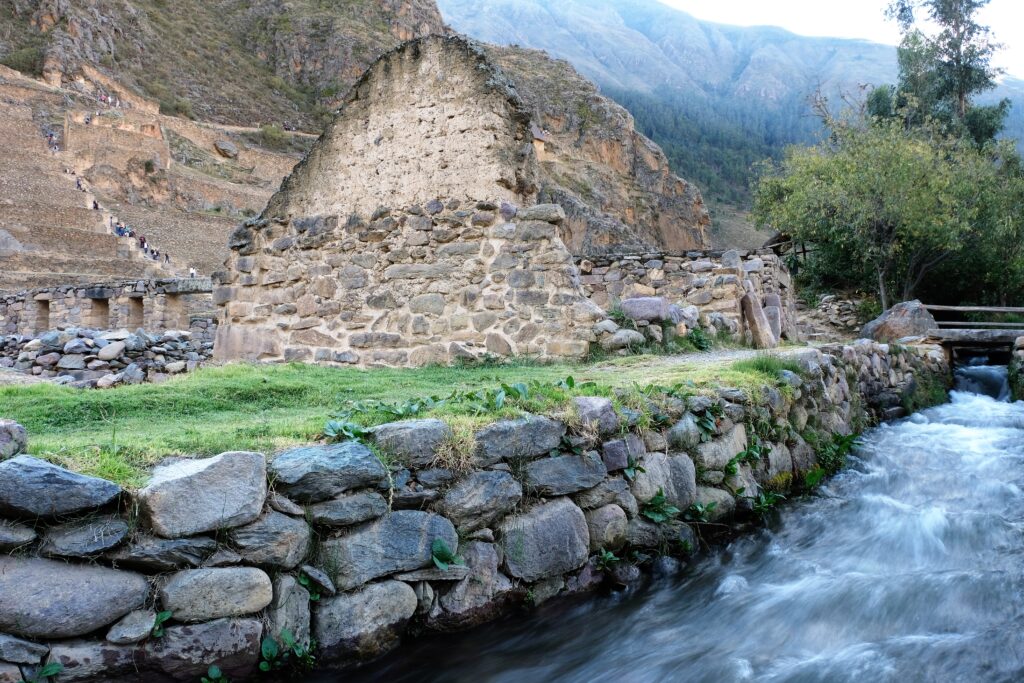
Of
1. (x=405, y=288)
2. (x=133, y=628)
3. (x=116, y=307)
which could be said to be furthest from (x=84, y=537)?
(x=116, y=307)

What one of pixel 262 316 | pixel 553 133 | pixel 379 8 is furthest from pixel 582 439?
pixel 379 8

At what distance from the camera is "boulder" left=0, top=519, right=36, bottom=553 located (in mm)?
2033

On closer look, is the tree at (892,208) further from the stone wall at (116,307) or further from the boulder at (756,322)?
the stone wall at (116,307)

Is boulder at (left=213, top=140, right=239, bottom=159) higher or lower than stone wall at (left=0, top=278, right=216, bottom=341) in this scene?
higher

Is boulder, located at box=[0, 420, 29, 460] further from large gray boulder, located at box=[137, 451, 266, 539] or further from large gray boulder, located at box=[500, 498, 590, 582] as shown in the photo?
large gray boulder, located at box=[500, 498, 590, 582]

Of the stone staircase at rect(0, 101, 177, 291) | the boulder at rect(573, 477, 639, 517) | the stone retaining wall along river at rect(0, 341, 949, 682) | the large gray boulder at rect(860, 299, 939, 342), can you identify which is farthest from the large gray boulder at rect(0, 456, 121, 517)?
the stone staircase at rect(0, 101, 177, 291)

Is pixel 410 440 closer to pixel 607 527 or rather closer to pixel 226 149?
pixel 607 527

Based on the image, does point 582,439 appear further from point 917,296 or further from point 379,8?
point 379,8

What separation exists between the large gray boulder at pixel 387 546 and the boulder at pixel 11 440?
3.57ft

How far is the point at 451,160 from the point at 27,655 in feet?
18.4

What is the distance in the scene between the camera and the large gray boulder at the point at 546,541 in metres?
3.12

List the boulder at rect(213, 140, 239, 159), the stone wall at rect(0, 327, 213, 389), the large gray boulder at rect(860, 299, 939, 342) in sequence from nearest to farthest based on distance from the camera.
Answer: the stone wall at rect(0, 327, 213, 389), the large gray boulder at rect(860, 299, 939, 342), the boulder at rect(213, 140, 239, 159)

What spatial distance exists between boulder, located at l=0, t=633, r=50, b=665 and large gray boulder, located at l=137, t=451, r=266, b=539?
440mm

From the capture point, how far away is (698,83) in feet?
382
